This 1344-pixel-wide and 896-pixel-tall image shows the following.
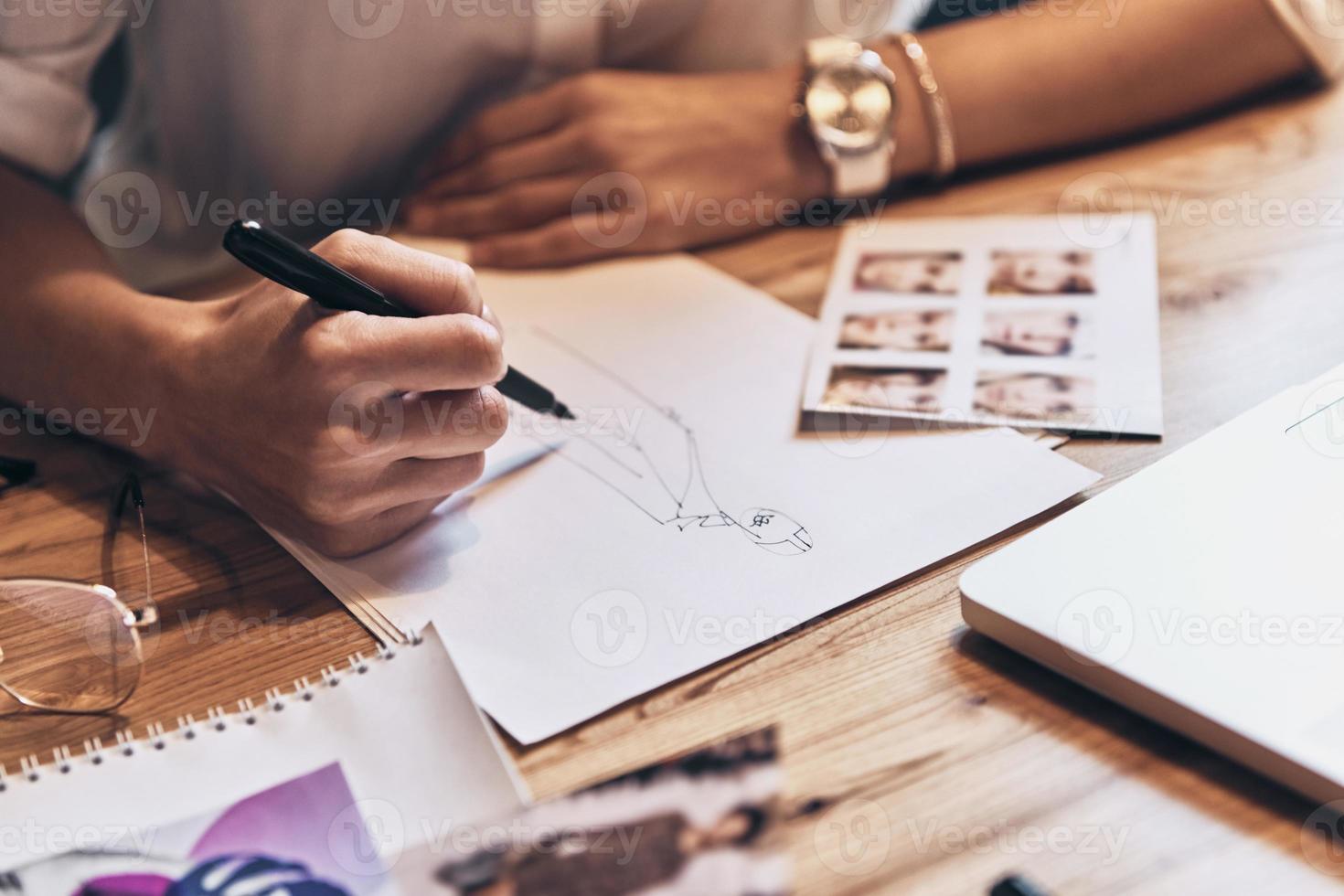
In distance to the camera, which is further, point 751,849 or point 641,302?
point 641,302

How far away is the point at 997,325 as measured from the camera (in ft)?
2.14

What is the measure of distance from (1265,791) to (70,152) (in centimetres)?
76

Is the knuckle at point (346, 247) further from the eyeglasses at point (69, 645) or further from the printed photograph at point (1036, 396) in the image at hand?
the printed photograph at point (1036, 396)

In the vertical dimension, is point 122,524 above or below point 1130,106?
below

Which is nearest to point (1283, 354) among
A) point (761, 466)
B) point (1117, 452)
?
point (1117, 452)

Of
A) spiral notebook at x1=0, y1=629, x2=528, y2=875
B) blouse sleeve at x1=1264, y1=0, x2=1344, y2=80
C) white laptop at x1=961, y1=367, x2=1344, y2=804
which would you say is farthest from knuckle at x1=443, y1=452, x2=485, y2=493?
blouse sleeve at x1=1264, y1=0, x2=1344, y2=80

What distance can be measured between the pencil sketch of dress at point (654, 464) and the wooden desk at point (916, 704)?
0.22 ft

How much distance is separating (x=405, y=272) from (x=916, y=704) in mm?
299

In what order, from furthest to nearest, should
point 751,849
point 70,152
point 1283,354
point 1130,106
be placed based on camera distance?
1. point 1130,106
2. point 70,152
3. point 1283,354
4. point 751,849

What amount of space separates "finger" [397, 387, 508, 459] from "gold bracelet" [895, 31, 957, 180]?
1.51 ft

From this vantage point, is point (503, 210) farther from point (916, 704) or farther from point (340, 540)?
point (916, 704)

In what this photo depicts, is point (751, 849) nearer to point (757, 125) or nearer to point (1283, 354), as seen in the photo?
point (1283, 354)

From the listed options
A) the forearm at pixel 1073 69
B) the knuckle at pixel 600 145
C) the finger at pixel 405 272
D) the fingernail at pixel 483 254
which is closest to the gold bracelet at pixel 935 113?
the forearm at pixel 1073 69

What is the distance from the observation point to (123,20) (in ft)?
2.50
